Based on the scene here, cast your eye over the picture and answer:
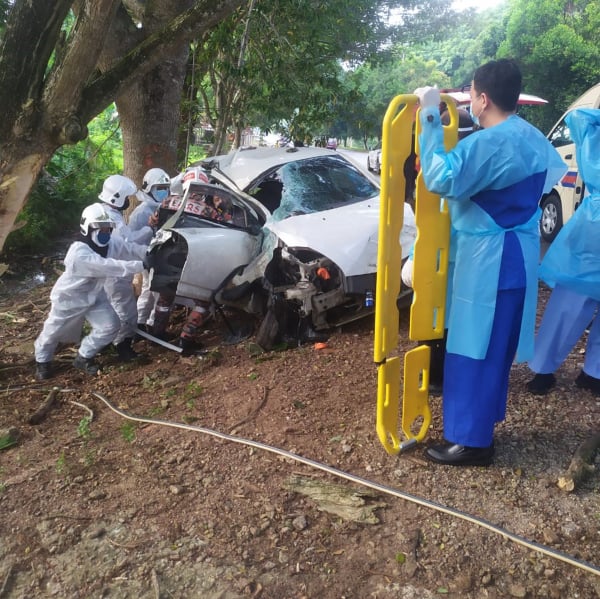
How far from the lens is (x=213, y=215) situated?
207 inches

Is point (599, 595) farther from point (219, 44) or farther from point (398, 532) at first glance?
point (219, 44)

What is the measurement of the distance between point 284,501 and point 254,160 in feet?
12.9

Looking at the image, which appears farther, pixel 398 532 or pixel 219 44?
pixel 219 44

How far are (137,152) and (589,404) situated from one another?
5.25m

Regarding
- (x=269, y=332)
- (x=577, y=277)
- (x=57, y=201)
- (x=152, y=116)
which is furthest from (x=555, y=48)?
(x=577, y=277)

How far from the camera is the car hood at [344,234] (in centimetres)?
448

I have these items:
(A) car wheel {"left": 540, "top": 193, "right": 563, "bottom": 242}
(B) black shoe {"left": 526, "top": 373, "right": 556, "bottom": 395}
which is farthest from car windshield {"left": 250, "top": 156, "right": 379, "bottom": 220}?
(A) car wheel {"left": 540, "top": 193, "right": 563, "bottom": 242}

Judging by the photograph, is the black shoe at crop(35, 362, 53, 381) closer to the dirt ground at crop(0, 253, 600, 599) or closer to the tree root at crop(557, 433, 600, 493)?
the dirt ground at crop(0, 253, 600, 599)

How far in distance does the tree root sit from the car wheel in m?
5.45

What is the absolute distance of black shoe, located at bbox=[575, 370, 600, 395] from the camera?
12.2 ft

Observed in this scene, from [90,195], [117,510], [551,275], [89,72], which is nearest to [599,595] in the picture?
[551,275]

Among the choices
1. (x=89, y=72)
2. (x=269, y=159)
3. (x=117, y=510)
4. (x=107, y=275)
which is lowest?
(x=117, y=510)

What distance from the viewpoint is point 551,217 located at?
809 cm

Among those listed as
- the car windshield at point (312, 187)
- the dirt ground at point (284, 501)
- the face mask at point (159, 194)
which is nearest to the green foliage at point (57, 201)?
the face mask at point (159, 194)
